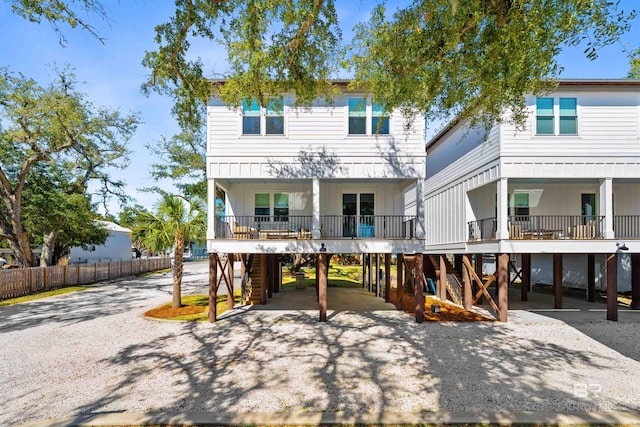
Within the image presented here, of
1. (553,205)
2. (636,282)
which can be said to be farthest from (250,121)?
(636,282)

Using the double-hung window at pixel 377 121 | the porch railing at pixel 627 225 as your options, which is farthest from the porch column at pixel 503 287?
the porch railing at pixel 627 225

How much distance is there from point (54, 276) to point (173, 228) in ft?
44.9

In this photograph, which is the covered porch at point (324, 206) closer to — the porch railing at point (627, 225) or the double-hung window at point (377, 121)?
the double-hung window at point (377, 121)


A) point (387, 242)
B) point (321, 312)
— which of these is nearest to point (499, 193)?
point (387, 242)

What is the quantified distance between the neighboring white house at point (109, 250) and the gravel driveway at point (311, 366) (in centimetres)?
3092

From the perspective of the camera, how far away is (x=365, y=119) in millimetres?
12805

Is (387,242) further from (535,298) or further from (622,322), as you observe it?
(535,298)

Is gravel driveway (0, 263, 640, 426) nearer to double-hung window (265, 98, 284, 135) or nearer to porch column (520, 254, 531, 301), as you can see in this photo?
porch column (520, 254, 531, 301)

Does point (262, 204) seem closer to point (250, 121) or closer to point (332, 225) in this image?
point (332, 225)

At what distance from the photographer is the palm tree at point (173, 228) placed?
1414cm

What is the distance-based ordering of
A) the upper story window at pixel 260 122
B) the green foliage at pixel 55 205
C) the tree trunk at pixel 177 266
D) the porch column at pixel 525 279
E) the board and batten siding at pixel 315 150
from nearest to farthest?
1. the board and batten siding at pixel 315 150
2. the upper story window at pixel 260 122
3. the tree trunk at pixel 177 266
4. the porch column at pixel 525 279
5. the green foliage at pixel 55 205

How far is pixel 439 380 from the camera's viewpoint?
677 cm

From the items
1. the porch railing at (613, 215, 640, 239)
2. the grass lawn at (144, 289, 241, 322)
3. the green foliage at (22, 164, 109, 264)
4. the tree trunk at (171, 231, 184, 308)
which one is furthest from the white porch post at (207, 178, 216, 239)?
the porch railing at (613, 215, 640, 239)

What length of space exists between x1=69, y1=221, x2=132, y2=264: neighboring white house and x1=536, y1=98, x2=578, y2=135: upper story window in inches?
1667
